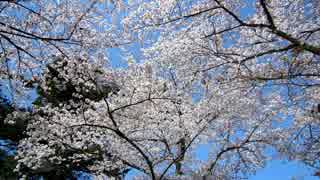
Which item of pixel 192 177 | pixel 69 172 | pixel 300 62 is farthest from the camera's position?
pixel 69 172

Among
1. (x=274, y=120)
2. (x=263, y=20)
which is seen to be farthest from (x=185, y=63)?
(x=274, y=120)

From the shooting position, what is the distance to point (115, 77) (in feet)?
32.3

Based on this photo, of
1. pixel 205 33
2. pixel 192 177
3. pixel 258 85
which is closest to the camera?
pixel 258 85

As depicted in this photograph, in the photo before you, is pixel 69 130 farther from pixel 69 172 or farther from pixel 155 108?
pixel 69 172

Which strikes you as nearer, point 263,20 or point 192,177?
point 263,20

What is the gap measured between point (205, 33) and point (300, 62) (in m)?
1.75

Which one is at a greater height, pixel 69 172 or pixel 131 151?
pixel 69 172

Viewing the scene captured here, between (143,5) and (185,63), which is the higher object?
(143,5)

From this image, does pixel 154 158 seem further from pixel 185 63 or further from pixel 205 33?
pixel 205 33

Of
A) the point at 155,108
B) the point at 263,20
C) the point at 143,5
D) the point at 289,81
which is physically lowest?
the point at 289,81

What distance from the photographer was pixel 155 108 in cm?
1149

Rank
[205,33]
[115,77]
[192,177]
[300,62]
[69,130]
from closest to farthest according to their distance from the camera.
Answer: [300,62] → [205,33] → [115,77] → [69,130] → [192,177]

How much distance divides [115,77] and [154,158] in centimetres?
313

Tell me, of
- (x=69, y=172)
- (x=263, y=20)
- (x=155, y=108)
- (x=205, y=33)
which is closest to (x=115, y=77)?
(x=155, y=108)
